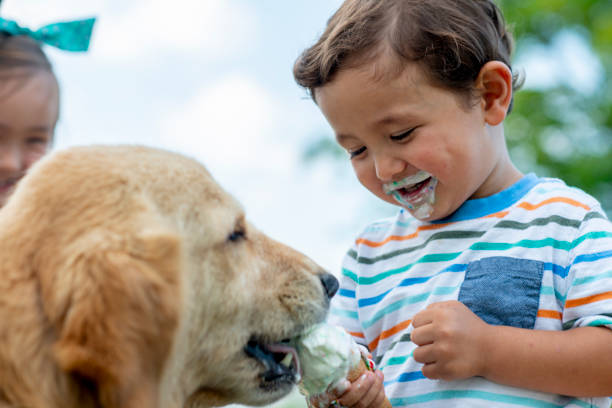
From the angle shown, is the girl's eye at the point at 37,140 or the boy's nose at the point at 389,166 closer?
the boy's nose at the point at 389,166

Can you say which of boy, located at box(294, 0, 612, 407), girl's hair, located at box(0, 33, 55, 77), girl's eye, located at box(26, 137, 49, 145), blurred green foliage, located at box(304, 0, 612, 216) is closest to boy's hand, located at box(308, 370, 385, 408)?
boy, located at box(294, 0, 612, 407)

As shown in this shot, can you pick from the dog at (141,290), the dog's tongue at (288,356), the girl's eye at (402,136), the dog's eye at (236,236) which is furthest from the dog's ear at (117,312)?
the girl's eye at (402,136)

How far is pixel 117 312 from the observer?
1.81 meters

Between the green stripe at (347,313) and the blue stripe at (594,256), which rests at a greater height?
the blue stripe at (594,256)

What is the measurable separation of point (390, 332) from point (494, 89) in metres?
1.21

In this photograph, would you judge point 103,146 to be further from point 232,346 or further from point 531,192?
point 531,192

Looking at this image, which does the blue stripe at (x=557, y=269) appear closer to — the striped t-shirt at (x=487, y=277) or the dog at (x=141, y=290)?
the striped t-shirt at (x=487, y=277)

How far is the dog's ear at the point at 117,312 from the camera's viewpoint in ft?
5.82

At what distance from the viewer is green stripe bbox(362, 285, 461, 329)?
2912 mm

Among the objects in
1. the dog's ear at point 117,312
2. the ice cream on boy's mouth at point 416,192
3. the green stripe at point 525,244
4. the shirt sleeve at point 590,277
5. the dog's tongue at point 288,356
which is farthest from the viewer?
the ice cream on boy's mouth at point 416,192

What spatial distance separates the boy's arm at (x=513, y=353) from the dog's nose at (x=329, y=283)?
37 cm

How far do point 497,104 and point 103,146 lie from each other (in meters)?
1.74

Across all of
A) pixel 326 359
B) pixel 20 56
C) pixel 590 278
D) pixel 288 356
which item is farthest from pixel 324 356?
pixel 20 56

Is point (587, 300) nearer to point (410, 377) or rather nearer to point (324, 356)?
point (410, 377)
